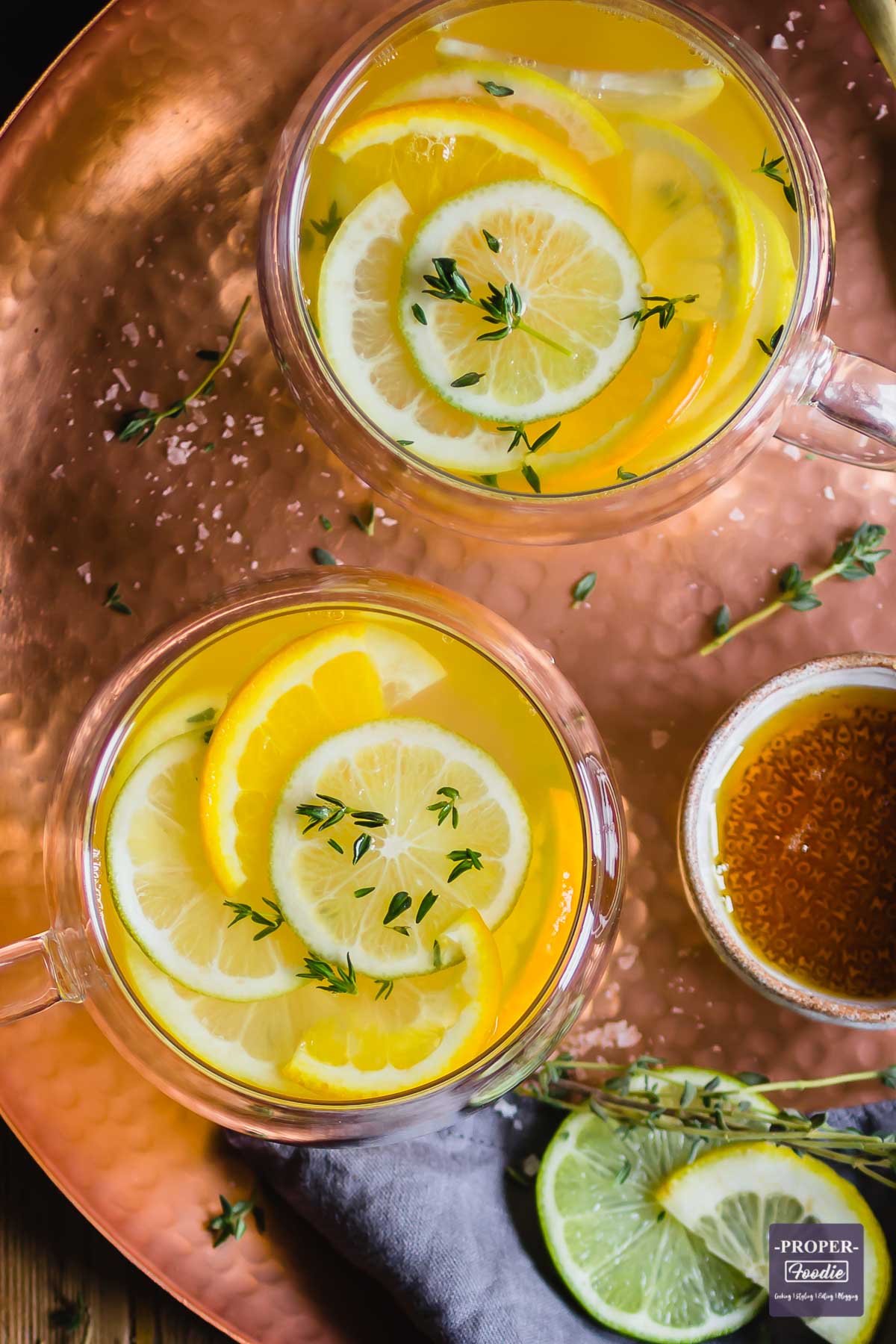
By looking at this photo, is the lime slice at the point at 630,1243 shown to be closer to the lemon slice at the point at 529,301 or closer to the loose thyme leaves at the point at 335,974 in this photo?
the loose thyme leaves at the point at 335,974

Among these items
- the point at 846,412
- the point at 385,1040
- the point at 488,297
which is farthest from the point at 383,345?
the point at 385,1040

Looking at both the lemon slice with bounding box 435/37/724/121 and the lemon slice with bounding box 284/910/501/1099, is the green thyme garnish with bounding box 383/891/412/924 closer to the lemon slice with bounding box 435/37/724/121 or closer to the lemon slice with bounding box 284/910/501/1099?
the lemon slice with bounding box 284/910/501/1099

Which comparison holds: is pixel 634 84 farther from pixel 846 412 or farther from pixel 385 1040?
pixel 385 1040

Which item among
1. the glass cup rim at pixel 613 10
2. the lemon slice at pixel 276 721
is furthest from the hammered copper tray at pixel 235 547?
the lemon slice at pixel 276 721

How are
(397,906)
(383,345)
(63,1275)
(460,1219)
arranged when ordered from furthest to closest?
(63,1275) < (460,1219) < (383,345) < (397,906)

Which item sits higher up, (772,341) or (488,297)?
(488,297)

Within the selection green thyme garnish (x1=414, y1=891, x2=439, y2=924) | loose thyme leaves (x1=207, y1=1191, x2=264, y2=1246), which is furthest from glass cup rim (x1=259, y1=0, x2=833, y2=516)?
loose thyme leaves (x1=207, y1=1191, x2=264, y2=1246)

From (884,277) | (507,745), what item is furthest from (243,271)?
(884,277)
